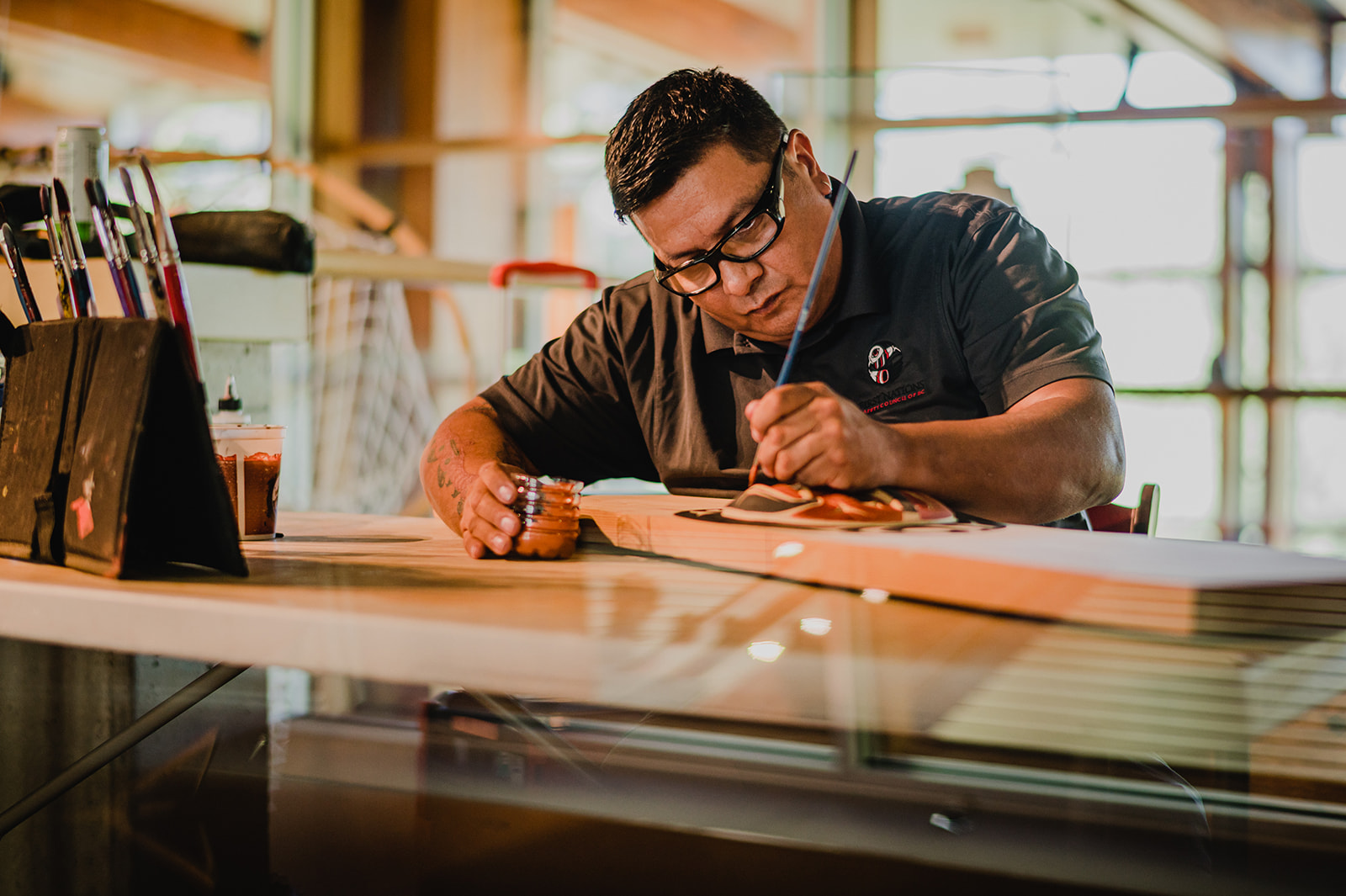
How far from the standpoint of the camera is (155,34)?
18.2 feet

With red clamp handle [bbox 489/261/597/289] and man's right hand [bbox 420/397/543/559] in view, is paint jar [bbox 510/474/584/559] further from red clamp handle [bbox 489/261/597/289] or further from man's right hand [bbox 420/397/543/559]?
red clamp handle [bbox 489/261/597/289]

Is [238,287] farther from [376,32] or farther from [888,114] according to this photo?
[376,32]

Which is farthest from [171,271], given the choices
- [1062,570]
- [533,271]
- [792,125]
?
[792,125]

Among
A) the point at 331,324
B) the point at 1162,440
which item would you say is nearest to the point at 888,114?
the point at 1162,440

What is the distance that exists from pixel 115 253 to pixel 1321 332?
4.83 m

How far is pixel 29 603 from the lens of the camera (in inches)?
26.7

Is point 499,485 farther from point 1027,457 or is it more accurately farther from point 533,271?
point 533,271

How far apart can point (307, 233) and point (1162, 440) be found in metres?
3.79

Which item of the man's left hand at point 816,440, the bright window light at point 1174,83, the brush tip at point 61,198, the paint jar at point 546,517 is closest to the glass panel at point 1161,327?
the bright window light at point 1174,83

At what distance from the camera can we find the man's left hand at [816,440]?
2.94ft

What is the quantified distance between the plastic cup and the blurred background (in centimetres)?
213

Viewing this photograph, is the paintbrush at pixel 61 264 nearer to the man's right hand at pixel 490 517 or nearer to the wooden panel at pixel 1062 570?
the man's right hand at pixel 490 517

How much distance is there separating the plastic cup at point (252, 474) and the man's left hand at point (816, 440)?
0.47m

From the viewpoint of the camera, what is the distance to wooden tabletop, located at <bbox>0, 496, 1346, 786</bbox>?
545mm
